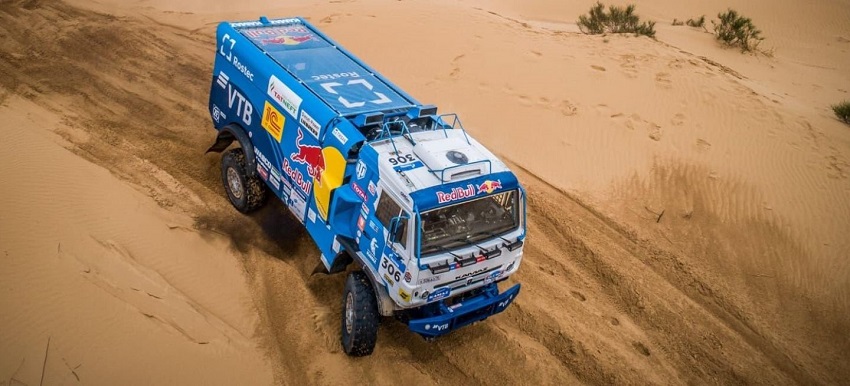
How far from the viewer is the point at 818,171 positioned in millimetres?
11156

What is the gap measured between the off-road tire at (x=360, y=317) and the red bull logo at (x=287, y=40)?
13.2 ft

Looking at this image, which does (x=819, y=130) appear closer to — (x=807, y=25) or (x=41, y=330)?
(x=807, y=25)

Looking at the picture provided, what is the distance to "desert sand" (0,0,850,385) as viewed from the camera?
7.04 metres

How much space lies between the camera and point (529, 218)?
32.6 ft

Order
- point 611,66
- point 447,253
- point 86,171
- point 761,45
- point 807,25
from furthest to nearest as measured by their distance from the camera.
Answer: point 807,25, point 761,45, point 611,66, point 86,171, point 447,253

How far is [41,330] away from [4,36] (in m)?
9.46

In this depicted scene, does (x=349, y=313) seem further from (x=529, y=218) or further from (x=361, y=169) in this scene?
(x=529, y=218)

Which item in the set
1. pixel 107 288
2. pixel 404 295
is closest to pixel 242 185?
pixel 107 288

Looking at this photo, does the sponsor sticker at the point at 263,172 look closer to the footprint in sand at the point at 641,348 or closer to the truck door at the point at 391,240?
the truck door at the point at 391,240

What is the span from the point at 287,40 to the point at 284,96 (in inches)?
67.9

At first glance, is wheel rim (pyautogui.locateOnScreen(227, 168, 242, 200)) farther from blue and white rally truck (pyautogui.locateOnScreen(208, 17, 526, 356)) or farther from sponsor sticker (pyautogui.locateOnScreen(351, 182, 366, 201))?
sponsor sticker (pyautogui.locateOnScreen(351, 182, 366, 201))

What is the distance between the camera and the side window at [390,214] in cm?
627

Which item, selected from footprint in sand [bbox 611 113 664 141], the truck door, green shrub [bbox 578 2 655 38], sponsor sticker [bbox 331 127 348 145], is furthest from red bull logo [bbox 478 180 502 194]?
green shrub [bbox 578 2 655 38]

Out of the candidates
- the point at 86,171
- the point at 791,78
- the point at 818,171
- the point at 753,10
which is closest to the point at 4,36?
the point at 86,171
